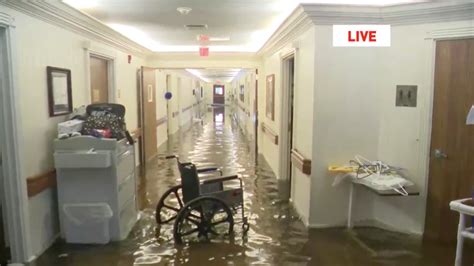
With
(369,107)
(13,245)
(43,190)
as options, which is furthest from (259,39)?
(13,245)

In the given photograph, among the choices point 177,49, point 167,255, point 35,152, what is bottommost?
point 167,255

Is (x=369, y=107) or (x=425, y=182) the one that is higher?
(x=369, y=107)

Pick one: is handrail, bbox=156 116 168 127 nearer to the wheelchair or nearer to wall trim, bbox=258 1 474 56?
the wheelchair

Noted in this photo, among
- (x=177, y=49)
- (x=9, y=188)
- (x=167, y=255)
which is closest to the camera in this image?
(x=9, y=188)

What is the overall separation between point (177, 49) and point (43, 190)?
15.4 feet

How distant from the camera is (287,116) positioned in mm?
5402

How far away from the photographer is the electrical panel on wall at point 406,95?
11.5ft

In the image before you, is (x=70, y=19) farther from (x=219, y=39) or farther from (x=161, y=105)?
(x=161, y=105)

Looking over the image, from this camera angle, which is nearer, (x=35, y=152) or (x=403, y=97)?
(x=35, y=152)

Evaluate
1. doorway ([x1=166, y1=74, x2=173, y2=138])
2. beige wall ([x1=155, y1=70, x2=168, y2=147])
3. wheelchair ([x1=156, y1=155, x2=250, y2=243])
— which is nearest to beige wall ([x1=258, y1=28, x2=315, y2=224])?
wheelchair ([x1=156, y1=155, x2=250, y2=243])

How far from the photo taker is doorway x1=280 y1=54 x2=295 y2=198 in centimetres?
523

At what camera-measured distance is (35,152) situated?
313cm

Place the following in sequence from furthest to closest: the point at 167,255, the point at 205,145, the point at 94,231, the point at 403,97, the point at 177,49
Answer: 1. the point at 205,145
2. the point at 177,49
3. the point at 403,97
4. the point at 94,231
5. the point at 167,255

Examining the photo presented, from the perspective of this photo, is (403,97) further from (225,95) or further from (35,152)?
(225,95)
